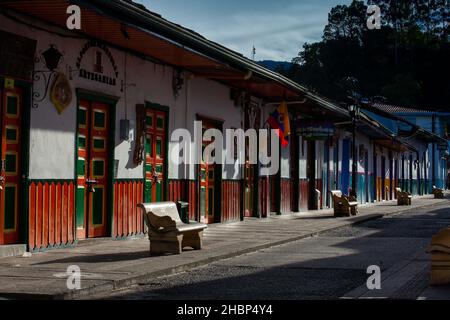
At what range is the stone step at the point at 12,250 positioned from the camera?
11555 mm

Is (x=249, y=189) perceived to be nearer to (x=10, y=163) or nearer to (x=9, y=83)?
(x=10, y=163)

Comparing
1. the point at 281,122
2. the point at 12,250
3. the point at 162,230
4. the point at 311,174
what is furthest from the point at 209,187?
the point at 311,174

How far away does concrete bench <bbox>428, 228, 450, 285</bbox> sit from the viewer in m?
9.24

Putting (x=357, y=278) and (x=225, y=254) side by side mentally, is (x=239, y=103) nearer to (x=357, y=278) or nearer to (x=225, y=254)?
(x=225, y=254)

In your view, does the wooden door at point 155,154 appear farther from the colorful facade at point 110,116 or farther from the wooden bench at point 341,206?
the wooden bench at point 341,206

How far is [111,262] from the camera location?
1131 centimetres

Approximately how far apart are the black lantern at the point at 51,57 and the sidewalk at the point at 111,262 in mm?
2983

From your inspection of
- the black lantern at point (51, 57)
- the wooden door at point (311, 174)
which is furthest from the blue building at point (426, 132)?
the black lantern at point (51, 57)

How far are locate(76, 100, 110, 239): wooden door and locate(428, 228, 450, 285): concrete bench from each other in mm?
6673

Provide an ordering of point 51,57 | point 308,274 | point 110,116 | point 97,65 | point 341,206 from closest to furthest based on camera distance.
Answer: point 308,274
point 51,57
point 97,65
point 110,116
point 341,206

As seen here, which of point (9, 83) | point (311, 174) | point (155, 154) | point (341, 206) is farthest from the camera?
point (311, 174)

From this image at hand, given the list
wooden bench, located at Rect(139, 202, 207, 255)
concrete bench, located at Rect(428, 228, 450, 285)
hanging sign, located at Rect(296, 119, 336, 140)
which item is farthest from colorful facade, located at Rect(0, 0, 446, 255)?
concrete bench, located at Rect(428, 228, 450, 285)

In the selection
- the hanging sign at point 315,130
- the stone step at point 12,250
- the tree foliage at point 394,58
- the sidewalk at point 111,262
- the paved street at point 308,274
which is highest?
the tree foliage at point 394,58

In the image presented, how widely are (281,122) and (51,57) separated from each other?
12.6 metres
